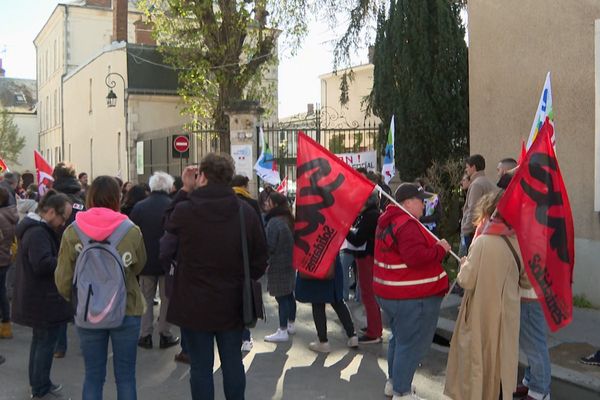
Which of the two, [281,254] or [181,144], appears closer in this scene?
[281,254]

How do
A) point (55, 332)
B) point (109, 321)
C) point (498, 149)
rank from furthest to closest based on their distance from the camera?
point (498, 149) → point (55, 332) → point (109, 321)

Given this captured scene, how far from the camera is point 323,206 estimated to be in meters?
5.06

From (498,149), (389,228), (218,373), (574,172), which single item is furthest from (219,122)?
(389,228)

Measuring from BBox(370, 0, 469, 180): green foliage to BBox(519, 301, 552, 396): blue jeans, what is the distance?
8.85 m

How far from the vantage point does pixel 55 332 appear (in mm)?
5160

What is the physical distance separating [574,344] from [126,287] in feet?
15.1

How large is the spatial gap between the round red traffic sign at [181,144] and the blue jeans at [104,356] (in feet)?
43.6

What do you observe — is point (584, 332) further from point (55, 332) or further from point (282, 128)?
point (282, 128)

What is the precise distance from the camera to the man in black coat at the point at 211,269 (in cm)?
411

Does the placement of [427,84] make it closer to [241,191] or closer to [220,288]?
[241,191]

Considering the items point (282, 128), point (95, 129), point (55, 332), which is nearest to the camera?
point (55, 332)

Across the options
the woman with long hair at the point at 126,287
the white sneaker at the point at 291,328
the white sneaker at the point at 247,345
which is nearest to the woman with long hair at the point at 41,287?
the woman with long hair at the point at 126,287

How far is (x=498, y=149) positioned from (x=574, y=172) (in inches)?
55.5

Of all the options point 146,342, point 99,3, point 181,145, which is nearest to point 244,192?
point 146,342
